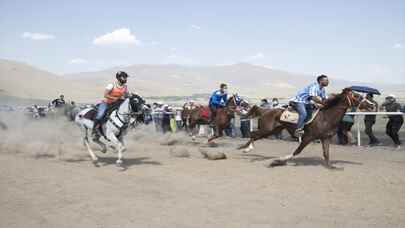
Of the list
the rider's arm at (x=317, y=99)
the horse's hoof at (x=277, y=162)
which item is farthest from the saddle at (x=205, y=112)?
the rider's arm at (x=317, y=99)

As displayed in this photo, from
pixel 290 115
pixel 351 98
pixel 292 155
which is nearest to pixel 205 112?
pixel 290 115

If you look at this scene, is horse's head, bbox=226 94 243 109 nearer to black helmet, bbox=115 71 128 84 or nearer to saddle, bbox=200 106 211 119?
saddle, bbox=200 106 211 119

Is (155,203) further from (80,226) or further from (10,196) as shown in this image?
(10,196)

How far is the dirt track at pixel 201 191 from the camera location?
7609mm

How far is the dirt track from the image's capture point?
7609mm

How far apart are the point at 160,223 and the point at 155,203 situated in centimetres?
133

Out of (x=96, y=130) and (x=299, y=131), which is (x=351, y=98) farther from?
(x=96, y=130)

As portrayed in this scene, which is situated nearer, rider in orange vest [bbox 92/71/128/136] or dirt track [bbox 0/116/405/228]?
dirt track [bbox 0/116/405/228]

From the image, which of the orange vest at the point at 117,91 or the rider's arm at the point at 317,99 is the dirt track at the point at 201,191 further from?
the orange vest at the point at 117,91

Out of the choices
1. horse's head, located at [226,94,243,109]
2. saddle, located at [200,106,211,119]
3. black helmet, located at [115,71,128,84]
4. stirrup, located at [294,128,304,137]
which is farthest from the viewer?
saddle, located at [200,106,211,119]

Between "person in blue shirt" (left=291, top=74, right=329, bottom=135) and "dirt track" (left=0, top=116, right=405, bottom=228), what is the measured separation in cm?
121

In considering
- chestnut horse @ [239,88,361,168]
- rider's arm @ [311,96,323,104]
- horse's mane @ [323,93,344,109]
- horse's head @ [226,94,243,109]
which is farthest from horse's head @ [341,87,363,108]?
horse's head @ [226,94,243,109]

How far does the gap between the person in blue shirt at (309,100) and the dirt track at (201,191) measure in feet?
3.96

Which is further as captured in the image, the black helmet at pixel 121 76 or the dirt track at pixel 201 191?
the black helmet at pixel 121 76
